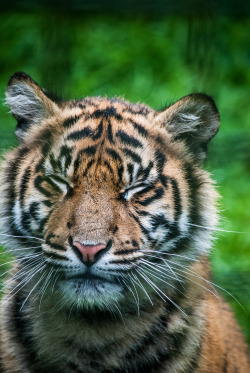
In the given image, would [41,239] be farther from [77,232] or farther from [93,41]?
[93,41]

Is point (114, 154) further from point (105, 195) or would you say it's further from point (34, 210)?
point (34, 210)

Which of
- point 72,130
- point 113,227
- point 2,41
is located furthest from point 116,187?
point 2,41

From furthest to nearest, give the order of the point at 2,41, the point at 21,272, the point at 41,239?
the point at 2,41 → the point at 21,272 → the point at 41,239

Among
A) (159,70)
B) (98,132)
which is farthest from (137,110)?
(159,70)

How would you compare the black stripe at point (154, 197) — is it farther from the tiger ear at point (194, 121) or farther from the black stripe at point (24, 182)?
the black stripe at point (24, 182)

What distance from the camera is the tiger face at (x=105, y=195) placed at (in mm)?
2104

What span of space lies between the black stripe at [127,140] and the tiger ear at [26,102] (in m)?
0.28

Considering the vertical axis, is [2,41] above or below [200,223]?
above

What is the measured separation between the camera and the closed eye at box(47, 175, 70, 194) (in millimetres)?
2217

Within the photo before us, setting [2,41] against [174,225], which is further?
[2,41]

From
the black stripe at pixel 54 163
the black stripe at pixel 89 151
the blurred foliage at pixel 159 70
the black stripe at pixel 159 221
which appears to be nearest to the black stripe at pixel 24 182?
the black stripe at pixel 54 163

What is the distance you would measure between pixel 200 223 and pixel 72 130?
22.2 inches

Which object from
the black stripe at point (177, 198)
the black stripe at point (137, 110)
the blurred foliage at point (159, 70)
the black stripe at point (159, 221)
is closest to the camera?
the black stripe at point (159, 221)

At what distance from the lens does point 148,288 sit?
2328 millimetres
